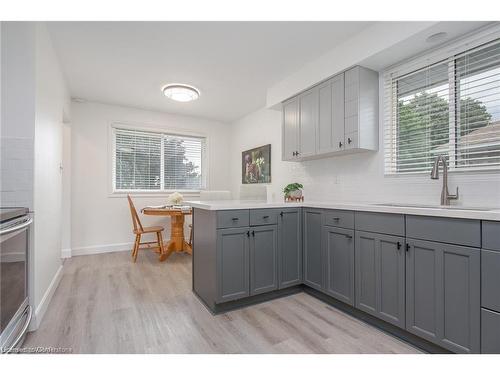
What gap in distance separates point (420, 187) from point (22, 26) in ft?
11.4

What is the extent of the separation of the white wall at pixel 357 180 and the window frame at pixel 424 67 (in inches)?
1.5

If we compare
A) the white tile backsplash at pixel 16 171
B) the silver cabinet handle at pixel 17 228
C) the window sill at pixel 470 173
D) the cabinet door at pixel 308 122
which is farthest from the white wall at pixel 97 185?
the window sill at pixel 470 173

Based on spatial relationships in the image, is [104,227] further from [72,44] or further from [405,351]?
[405,351]

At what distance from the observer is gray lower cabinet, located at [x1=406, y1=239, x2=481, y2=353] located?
4.71 feet

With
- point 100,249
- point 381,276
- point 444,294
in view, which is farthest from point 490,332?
point 100,249

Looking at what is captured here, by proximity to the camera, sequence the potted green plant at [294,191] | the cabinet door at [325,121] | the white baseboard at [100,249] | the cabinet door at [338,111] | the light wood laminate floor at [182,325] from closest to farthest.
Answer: the light wood laminate floor at [182,325] → the cabinet door at [338,111] → the cabinet door at [325,121] → the potted green plant at [294,191] → the white baseboard at [100,249]

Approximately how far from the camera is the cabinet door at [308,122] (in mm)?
2945

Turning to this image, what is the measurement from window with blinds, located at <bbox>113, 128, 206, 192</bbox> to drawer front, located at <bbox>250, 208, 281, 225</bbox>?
3.12m

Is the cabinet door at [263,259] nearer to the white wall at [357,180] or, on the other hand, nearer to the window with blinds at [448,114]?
the white wall at [357,180]

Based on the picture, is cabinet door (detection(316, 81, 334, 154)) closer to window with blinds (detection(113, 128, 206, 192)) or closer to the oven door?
the oven door

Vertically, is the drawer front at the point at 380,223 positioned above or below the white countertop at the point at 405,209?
below
